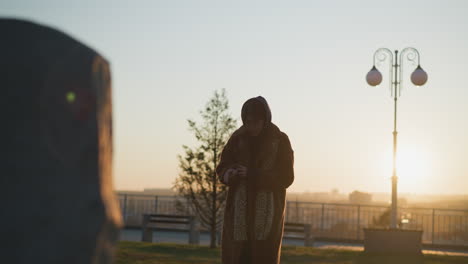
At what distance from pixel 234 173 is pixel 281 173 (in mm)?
375

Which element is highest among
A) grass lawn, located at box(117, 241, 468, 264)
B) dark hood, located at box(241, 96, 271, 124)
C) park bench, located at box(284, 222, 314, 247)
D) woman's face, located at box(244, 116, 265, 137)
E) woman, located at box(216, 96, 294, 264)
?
dark hood, located at box(241, 96, 271, 124)

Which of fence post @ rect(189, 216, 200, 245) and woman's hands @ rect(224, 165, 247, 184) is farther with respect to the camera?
fence post @ rect(189, 216, 200, 245)

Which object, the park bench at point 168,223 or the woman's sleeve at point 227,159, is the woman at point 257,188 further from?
the park bench at point 168,223

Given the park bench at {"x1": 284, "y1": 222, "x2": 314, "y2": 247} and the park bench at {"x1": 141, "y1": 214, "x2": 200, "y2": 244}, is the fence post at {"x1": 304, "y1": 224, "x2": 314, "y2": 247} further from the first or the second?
the park bench at {"x1": 141, "y1": 214, "x2": 200, "y2": 244}

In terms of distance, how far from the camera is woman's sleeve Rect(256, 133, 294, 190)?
494 centimetres

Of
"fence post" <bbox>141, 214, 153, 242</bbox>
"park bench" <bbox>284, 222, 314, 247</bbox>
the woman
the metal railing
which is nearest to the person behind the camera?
the woman

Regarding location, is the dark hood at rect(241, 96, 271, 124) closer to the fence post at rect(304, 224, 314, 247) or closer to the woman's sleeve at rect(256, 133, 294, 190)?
the woman's sleeve at rect(256, 133, 294, 190)

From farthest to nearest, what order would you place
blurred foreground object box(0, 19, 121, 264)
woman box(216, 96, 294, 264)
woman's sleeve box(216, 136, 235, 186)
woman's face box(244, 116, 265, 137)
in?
woman's sleeve box(216, 136, 235, 186), woman's face box(244, 116, 265, 137), woman box(216, 96, 294, 264), blurred foreground object box(0, 19, 121, 264)

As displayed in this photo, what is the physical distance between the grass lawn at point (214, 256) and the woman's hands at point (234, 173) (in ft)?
20.3

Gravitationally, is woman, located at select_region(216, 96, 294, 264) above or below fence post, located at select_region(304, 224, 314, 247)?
above

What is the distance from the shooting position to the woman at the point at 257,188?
493 cm

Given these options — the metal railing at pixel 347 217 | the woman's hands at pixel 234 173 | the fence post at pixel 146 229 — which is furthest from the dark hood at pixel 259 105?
the metal railing at pixel 347 217

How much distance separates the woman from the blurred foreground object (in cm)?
298

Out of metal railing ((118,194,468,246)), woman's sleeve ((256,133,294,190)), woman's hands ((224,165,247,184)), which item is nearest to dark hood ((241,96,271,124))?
woman's sleeve ((256,133,294,190))
